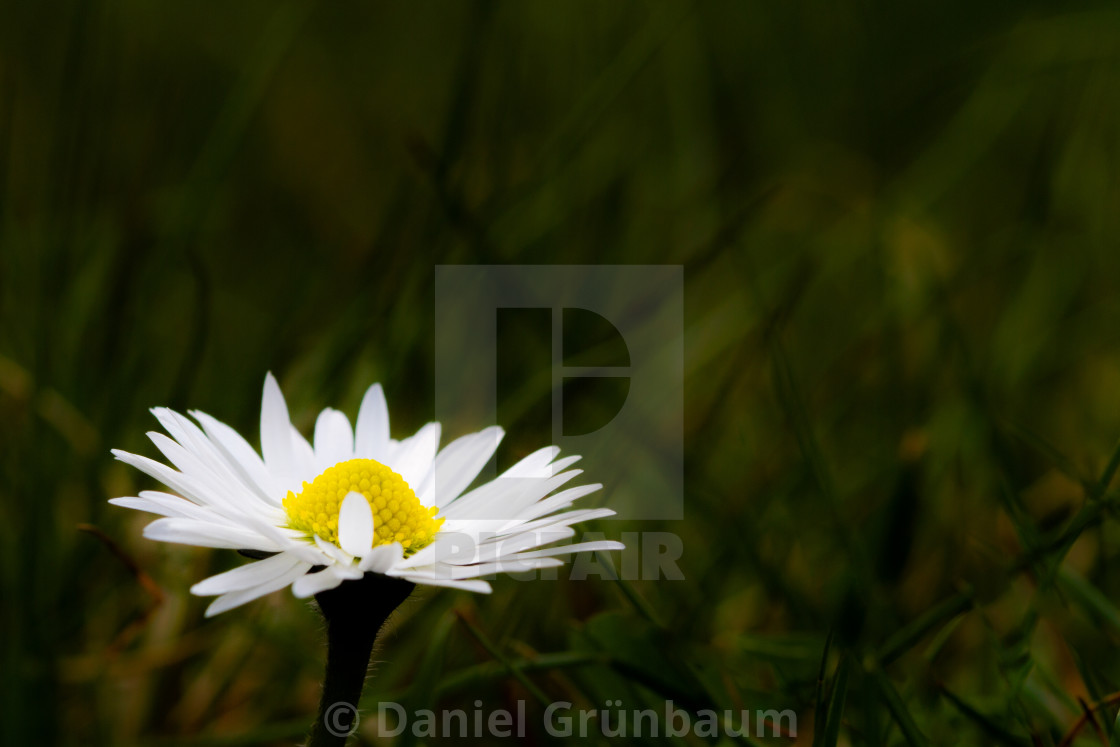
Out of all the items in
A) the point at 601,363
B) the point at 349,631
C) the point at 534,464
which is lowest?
the point at 349,631

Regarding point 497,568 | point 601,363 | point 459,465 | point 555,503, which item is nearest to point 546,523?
point 555,503

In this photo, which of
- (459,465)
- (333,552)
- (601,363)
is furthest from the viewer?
(601,363)

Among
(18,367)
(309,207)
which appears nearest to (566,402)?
(18,367)

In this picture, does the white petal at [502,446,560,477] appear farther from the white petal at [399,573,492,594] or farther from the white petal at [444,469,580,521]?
the white petal at [399,573,492,594]

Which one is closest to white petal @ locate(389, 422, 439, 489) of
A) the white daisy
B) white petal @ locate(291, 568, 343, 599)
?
the white daisy

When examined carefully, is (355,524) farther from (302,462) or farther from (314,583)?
(302,462)

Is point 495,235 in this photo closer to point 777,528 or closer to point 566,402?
point 566,402
